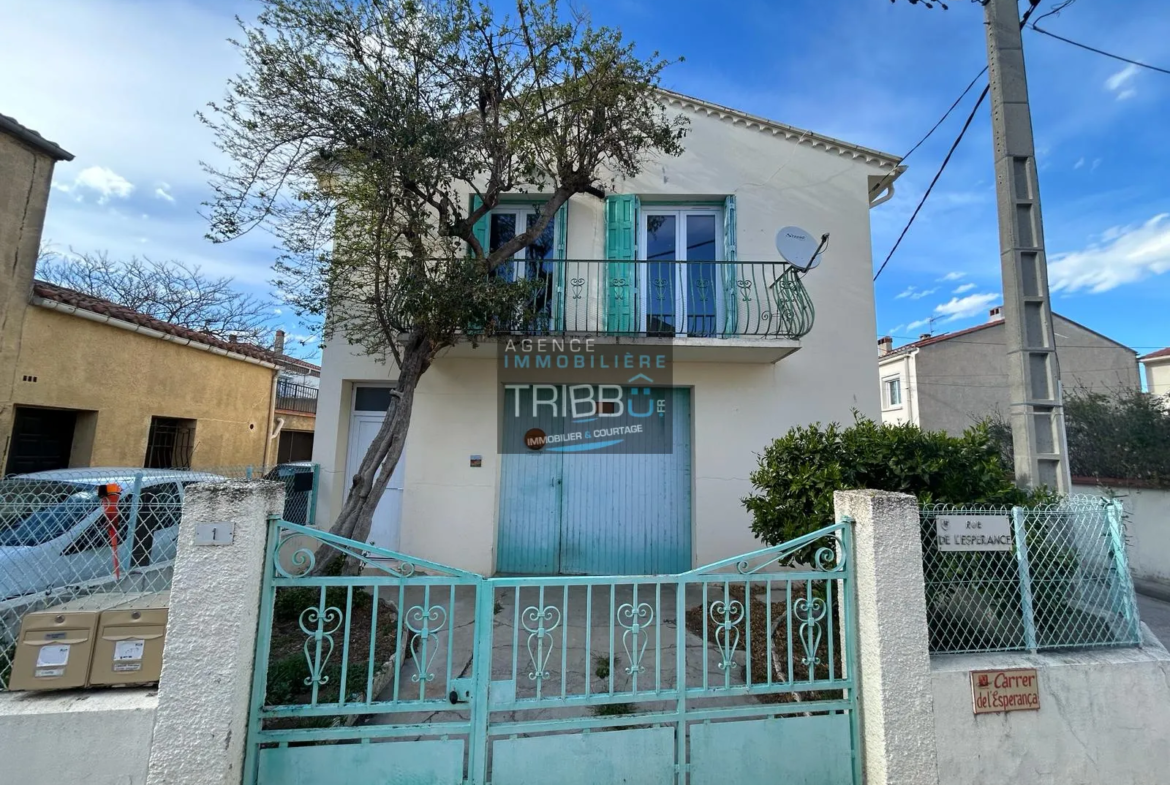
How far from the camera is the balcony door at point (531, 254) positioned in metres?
6.31

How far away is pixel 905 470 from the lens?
3.48 m

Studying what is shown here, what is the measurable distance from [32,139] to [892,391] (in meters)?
21.9

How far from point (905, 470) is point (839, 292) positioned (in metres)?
3.86

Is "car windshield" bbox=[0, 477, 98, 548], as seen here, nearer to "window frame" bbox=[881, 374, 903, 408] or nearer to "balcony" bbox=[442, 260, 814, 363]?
"balcony" bbox=[442, 260, 814, 363]

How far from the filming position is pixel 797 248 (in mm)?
5953

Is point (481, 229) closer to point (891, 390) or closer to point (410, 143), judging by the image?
point (410, 143)

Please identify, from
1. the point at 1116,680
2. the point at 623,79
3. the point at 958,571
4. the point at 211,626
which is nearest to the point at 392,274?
the point at 623,79

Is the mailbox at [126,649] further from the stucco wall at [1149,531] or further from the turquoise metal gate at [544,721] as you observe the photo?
the stucco wall at [1149,531]

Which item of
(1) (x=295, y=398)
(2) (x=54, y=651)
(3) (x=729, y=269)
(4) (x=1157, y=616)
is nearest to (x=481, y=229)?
(3) (x=729, y=269)

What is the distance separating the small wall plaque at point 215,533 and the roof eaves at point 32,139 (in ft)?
28.7

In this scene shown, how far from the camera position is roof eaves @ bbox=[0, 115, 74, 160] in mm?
6535

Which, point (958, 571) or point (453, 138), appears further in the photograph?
point (453, 138)

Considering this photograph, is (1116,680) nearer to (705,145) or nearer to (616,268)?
(616,268)

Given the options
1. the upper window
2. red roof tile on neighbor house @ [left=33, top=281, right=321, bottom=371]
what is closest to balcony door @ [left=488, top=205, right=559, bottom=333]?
red roof tile on neighbor house @ [left=33, top=281, right=321, bottom=371]
